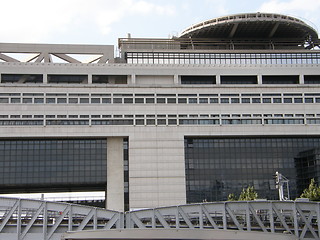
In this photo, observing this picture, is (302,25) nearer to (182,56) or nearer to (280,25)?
(280,25)

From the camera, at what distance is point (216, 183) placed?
93.2 meters

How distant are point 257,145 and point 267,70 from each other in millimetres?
14208

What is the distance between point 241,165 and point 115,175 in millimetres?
21217

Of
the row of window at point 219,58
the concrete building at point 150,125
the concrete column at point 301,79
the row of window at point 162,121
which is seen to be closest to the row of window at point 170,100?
the concrete building at point 150,125

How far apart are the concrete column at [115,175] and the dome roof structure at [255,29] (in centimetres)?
2611

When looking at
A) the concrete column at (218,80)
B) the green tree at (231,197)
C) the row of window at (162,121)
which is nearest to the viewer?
the green tree at (231,197)

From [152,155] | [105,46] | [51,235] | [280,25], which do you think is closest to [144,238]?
[51,235]

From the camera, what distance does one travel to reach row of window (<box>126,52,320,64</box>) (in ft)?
332

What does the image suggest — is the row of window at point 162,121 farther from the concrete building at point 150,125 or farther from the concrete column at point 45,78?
the concrete column at point 45,78

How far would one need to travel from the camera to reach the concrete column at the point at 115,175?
299 feet

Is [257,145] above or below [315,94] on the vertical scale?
below

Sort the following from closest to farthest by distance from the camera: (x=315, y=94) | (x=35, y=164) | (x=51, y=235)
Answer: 1. (x=51, y=235)
2. (x=35, y=164)
3. (x=315, y=94)

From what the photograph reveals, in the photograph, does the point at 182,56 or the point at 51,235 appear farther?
the point at 182,56

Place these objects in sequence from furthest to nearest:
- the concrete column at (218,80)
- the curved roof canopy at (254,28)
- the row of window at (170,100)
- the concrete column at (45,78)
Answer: the curved roof canopy at (254,28) → the concrete column at (218,80) → the concrete column at (45,78) → the row of window at (170,100)
